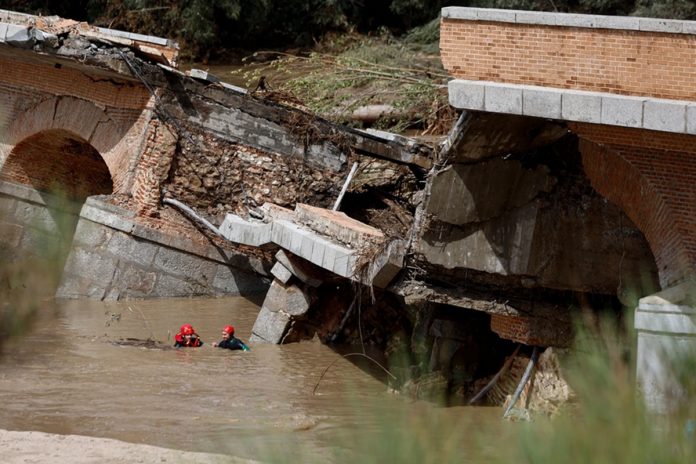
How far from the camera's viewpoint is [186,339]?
1198cm

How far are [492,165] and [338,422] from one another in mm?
2480

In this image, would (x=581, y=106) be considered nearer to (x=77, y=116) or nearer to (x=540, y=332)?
(x=540, y=332)

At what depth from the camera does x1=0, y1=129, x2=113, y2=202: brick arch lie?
15.7m

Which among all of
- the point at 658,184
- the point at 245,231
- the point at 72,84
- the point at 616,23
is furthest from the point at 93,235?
the point at 616,23

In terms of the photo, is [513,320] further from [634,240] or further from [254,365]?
[254,365]

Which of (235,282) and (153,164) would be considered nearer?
(153,164)

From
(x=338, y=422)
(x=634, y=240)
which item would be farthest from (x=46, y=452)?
(x=634, y=240)

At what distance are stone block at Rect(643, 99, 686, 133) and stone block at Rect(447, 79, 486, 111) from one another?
127 cm

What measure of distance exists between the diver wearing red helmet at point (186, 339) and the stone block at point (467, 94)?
4.80 metres

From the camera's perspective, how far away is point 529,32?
8328mm

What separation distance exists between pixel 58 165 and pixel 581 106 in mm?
10219

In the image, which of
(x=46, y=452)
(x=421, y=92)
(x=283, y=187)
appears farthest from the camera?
(x=421, y=92)

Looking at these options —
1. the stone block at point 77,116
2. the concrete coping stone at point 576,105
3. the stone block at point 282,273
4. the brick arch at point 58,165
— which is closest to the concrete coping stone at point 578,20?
the concrete coping stone at point 576,105

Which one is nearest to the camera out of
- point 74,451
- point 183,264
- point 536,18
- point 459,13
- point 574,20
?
point 74,451
